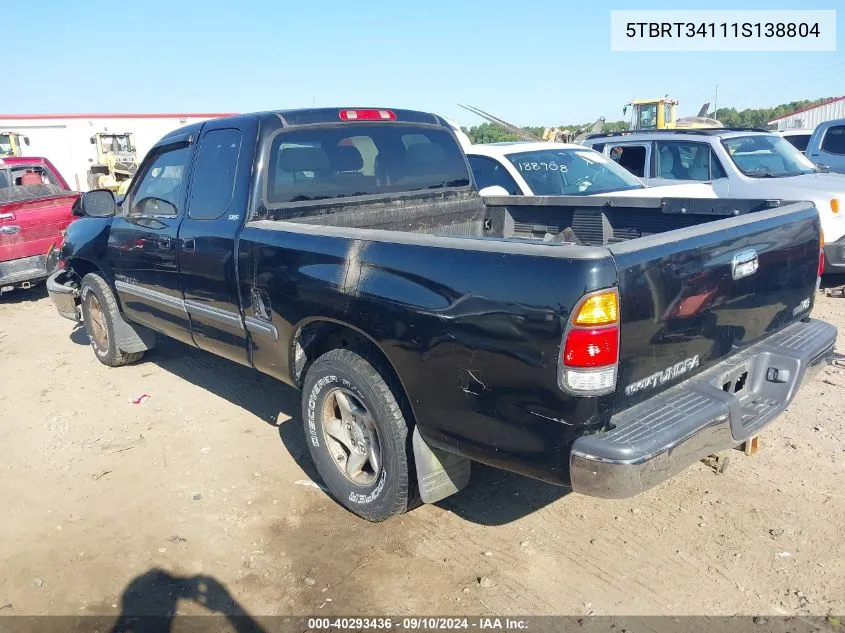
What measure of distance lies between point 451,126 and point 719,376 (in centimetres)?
280

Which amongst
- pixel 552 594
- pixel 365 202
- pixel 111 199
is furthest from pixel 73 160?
pixel 552 594

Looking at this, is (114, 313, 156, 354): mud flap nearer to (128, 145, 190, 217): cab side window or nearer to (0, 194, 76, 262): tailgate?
(128, 145, 190, 217): cab side window

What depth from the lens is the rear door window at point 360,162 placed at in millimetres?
3906

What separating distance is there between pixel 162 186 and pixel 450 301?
3.05 metres

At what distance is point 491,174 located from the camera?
7371mm

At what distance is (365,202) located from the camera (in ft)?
13.8

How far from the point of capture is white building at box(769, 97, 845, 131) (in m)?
29.4

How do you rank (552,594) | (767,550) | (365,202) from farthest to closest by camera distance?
(365,202), (767,550), (552,594)

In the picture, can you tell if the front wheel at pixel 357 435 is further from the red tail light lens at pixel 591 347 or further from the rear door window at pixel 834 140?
the rear door window at pixel 834 140

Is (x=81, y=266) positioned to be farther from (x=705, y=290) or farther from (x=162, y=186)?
(x=705, y=290)

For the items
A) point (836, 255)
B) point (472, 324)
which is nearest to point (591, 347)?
point (472, 324)

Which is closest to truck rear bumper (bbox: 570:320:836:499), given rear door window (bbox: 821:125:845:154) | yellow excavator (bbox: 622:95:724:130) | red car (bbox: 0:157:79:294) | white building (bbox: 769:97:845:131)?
red car (bbox: 0:157:79:294)

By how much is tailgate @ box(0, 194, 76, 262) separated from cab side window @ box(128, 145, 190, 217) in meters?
4.72

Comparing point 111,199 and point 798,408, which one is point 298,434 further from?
point 798,408
